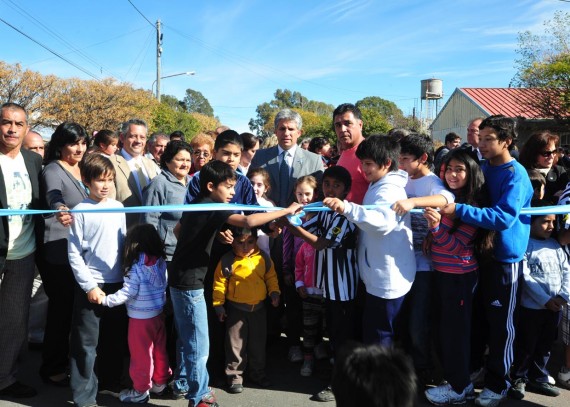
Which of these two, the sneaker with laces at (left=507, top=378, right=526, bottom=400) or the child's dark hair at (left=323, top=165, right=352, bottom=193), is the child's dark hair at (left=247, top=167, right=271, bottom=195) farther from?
the sneaker with laces at (left=507, top=378, right=526, bottom=400)

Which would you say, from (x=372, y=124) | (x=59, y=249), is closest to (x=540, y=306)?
(x=59, y=249)

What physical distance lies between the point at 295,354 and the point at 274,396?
28.5 inches

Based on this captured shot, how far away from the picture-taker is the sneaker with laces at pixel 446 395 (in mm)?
3652

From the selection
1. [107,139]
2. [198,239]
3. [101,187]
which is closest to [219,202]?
A: [198,239]

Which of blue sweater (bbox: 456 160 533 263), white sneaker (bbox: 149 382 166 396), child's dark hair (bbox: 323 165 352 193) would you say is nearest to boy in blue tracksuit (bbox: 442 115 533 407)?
blue sweater (bbox: 456 160 533 263)

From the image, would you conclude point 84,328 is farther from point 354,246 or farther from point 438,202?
point 438,202

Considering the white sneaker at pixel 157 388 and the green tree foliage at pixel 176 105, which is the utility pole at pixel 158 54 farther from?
the white sneaker at pixel 157 388

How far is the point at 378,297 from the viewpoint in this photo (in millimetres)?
3537

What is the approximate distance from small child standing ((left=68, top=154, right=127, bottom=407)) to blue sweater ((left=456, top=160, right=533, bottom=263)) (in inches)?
102

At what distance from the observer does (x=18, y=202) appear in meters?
3.80

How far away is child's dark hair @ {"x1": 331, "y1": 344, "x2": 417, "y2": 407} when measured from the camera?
60.3 inches

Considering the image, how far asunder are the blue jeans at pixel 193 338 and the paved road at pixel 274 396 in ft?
1.27

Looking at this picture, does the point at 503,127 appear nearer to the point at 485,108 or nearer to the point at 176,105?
the point at 485,108

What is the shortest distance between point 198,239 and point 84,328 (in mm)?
1168
